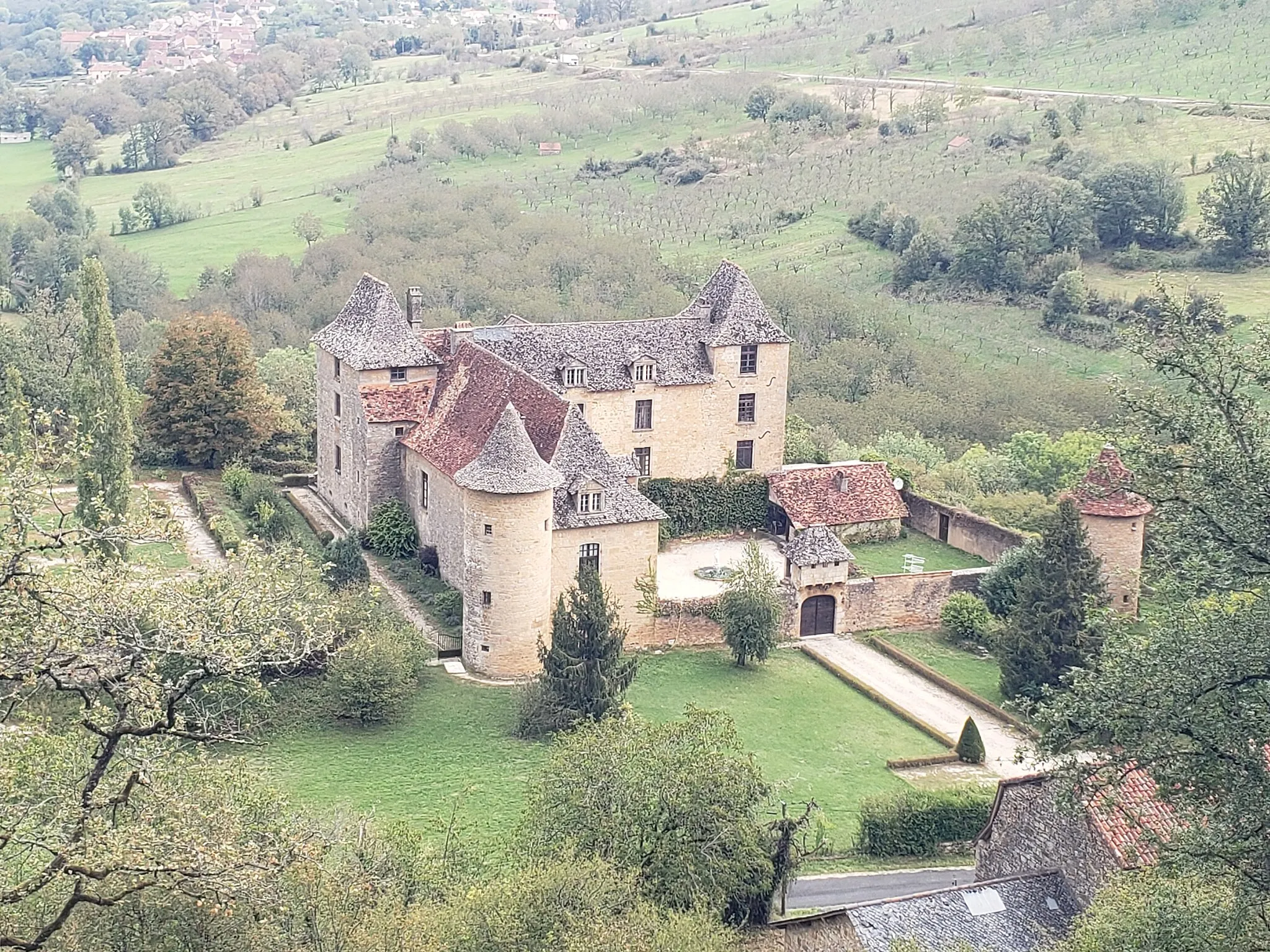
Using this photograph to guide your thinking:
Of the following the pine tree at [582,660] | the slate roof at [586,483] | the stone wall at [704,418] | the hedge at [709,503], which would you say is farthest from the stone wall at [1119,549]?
the pine tree at [582,660]

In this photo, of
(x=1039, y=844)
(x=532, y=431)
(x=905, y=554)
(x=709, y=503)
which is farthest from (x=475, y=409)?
(x=1039, y=844)

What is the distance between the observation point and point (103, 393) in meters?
48.7

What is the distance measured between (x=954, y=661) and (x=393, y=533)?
19.8 m

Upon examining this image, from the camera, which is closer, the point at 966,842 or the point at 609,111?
the point at 966,842

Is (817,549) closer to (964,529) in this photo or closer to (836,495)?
(836,495)

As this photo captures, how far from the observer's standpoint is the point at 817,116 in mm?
133375

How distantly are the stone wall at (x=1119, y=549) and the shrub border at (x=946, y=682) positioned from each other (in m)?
7.22

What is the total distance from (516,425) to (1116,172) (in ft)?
216

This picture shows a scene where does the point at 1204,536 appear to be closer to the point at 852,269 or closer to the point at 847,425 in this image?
the point at 847,425

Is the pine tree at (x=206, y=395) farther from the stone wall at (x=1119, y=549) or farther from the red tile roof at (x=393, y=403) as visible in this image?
the stone wall at (x=1119, y=549)

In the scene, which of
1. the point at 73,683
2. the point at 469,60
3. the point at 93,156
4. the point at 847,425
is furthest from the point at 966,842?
the point at 469,60

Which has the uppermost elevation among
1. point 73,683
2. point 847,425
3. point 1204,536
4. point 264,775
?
point 1204,536

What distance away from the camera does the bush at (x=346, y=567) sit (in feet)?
161

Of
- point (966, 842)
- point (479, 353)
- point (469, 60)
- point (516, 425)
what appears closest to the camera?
point (966, 842)
